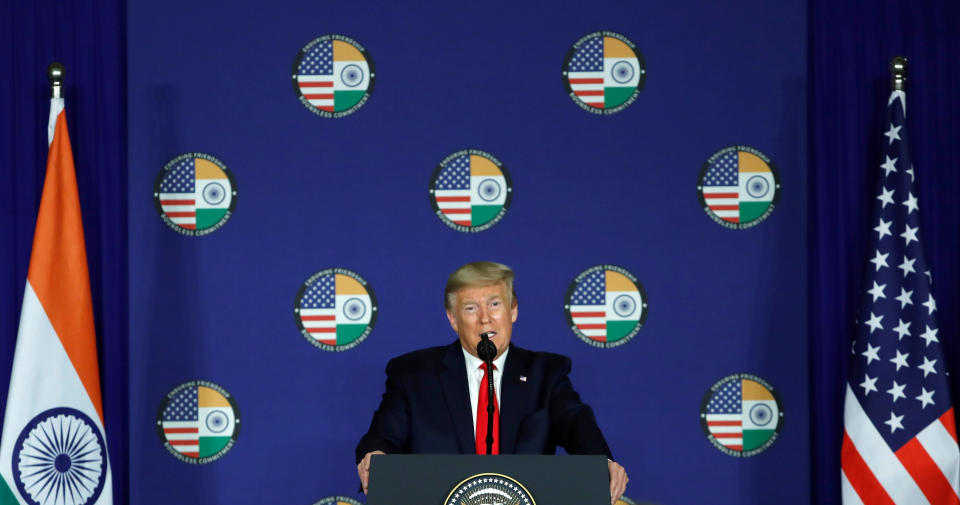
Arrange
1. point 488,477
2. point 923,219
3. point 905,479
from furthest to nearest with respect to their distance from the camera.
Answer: point 923,219
point 905,479
point 488,477

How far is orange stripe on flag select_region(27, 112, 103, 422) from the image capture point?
4.32 m

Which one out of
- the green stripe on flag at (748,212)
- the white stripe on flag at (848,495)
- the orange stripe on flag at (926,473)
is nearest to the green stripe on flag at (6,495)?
the green stripe on flag at (748,212)

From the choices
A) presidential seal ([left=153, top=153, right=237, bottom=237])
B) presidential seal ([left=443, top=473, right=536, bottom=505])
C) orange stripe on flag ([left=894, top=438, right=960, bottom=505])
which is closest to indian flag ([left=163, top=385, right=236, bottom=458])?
presidential seal ([left=153, top=153, right=237, bottom=237])

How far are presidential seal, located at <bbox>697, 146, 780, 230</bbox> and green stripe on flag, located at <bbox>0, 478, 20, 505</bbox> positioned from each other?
120 inches

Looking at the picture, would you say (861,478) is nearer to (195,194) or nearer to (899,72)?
(899,72)

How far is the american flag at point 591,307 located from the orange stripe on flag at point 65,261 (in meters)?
1.99

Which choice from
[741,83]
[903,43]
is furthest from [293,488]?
[903,43]

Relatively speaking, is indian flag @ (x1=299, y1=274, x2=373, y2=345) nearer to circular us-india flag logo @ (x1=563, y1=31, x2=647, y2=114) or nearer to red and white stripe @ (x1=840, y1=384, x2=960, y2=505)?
circular us-india flag logo @ (x1=563, y1=31, x2=647, y2=114)

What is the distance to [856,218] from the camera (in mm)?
4500

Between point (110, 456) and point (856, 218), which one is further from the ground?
point (856, 218)

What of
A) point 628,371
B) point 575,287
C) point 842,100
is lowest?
point 628,371

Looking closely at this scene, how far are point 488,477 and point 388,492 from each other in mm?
227

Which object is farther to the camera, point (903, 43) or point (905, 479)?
point (903, 43)

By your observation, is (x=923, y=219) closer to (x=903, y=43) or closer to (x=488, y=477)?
(x=903, y=43)
